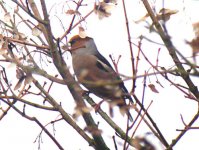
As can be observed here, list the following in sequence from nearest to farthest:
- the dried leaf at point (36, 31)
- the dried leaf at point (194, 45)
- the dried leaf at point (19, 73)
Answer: the dried leaf at point (194, 45), the dried leaf at point (19, 73), the dried leaf at point (36, 31)

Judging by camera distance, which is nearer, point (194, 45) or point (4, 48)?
point (194, 45)

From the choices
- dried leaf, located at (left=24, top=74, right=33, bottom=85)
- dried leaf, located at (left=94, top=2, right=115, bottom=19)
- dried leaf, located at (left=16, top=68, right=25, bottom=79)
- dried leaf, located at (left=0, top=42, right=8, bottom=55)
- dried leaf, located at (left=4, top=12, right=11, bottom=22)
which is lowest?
dried leaf, located at (left=24, top=74, right=33, bottom=85)

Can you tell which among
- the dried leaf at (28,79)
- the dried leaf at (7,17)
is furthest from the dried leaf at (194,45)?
the dried leaf at (7,17)

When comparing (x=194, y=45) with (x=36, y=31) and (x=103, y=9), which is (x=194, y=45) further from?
(x=36, y=31)

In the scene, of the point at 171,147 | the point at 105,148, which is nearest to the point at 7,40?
the point at 105,148

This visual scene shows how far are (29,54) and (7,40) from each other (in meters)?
0.16

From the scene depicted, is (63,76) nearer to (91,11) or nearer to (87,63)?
(91,11)

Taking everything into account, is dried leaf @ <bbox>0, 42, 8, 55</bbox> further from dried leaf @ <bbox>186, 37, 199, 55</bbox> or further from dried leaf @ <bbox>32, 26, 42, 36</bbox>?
dried leaf @ <bbox>186, 37, 199, 55</bbox>

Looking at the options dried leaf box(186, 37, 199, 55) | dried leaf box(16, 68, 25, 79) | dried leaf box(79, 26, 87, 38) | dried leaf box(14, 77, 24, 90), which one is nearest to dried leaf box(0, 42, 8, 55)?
dried leaf box(16, 68, 25, 79)


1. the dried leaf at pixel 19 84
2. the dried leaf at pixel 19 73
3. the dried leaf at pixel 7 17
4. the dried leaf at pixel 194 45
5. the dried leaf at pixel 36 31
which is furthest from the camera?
the dried leaf at pixel 7 17

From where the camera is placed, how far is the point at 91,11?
248cm

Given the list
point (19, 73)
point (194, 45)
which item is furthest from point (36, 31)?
point (194, 45)

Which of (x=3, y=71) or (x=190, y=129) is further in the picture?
(x=3, y=71)

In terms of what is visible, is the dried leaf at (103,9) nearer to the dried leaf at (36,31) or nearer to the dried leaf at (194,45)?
the dried leaf at (36,31)
